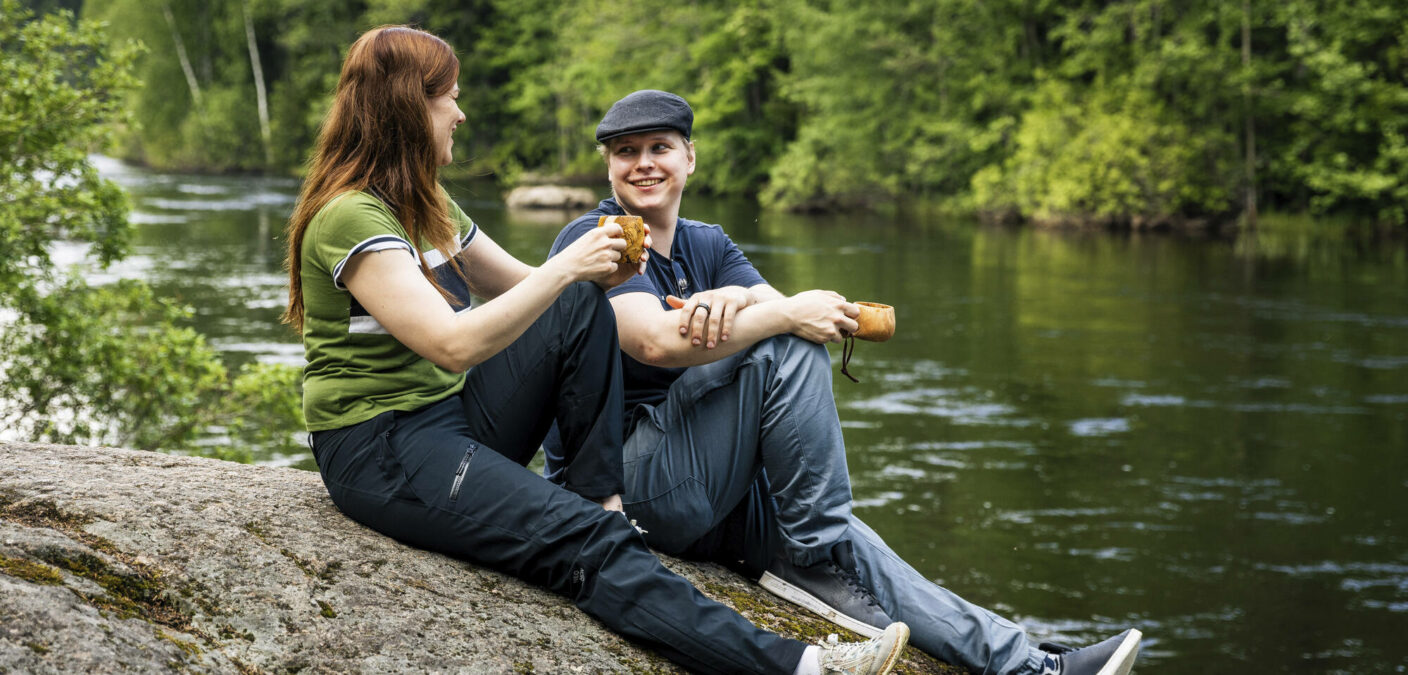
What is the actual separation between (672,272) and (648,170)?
0.35 m

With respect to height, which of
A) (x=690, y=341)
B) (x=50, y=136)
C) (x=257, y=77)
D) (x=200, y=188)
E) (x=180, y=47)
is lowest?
(x=690, y=341)

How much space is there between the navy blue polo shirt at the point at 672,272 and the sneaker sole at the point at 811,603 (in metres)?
0.65

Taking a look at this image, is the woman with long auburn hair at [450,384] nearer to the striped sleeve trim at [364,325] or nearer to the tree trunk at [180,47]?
the striped sleeve trim at [364,325]

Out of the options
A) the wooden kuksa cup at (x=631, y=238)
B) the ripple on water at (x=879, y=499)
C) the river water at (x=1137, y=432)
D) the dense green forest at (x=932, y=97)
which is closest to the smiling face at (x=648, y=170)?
the wooden kuksa cup at (x=631, y=238)

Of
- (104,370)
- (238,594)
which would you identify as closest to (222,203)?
(104,370)

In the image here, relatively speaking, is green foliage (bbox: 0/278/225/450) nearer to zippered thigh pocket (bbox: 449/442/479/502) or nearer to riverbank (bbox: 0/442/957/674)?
riverbank (bbox: 0/442/957/674)

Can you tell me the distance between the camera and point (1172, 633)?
7176mm

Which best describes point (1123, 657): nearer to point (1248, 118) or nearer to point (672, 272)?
point (672, 272)

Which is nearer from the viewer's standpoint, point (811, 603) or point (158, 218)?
point (811, 603)

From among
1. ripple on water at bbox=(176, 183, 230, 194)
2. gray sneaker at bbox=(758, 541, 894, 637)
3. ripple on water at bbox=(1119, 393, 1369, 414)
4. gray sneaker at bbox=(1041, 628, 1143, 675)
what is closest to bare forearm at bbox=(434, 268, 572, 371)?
gray sneaker at bbox=(758, 541, 894, 637)

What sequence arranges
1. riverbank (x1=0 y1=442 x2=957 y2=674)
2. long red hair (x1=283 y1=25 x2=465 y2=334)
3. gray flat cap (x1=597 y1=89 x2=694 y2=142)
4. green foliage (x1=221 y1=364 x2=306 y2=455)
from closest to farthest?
riverbank (x1=0 y1=442 x2=957 y2=674) → long red hair (x1=283 y1=25 x2=465 y2=334) → gray flat cap (x1=597 y1=89 x2=694 y2=142) → green foliage (x1=221 y1=364 x2=306 y2=455)

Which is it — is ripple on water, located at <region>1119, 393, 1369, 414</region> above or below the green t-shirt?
below

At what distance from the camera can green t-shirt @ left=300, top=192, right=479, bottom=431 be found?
2963 mm

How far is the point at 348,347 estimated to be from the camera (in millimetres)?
3037
